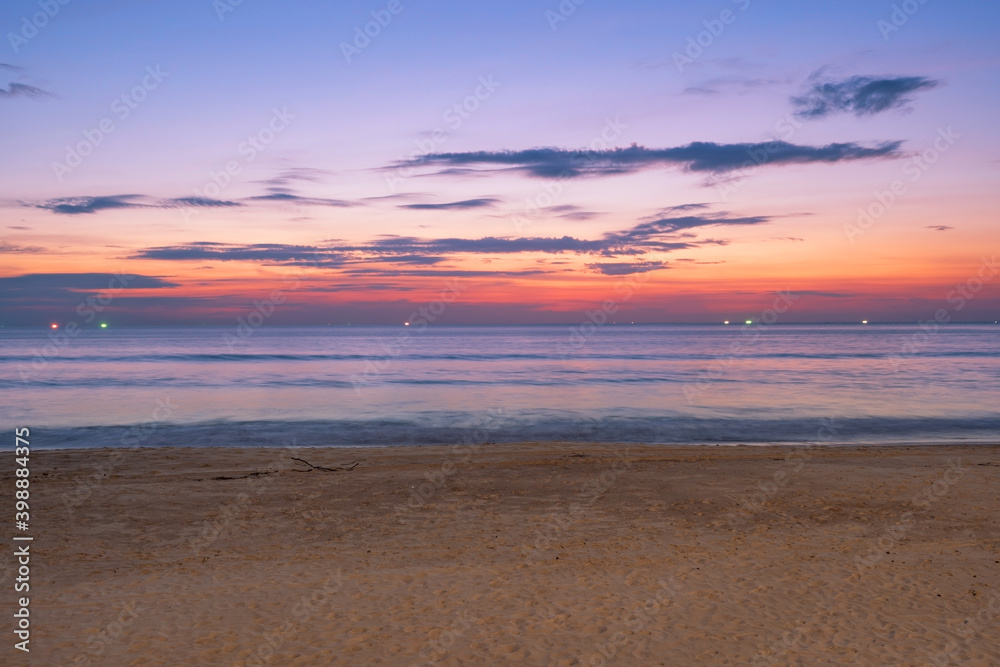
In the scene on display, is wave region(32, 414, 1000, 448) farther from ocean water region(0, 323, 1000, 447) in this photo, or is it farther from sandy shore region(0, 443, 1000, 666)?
sandy shore region(0, 443, 1000, 666)

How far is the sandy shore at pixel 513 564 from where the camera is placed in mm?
7379

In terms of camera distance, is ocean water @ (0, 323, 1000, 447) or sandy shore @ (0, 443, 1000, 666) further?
ocean water @ (0, 323, 1000, 447)

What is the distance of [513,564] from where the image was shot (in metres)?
10.1

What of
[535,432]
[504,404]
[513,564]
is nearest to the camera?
[513,564]

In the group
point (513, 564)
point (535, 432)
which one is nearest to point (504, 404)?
point (535, 432)

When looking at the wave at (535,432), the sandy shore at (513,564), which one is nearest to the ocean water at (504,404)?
the wave at (535,432)

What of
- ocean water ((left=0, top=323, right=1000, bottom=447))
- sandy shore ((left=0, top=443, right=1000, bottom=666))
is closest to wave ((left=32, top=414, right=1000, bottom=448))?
ocean water ((left=0, top=323, right=1000, bottom=447))

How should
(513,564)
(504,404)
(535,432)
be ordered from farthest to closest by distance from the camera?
(504,404) < (535,432) < (513,564)

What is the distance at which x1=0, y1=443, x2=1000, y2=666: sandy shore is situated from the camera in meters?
7.38

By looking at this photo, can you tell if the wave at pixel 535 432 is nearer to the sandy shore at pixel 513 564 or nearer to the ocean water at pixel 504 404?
the ocean water at pixel 504 404

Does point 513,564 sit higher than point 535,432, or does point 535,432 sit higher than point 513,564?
point 513,564

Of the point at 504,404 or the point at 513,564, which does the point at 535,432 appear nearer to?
the point at 504,404

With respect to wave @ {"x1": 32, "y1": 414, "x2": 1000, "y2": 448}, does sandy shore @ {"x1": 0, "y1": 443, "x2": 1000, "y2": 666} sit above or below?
above

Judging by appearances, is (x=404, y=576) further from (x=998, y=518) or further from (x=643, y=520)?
(x=998, y=518)
